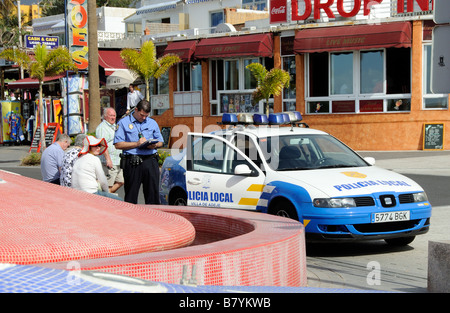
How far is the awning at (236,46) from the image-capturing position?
2911cm

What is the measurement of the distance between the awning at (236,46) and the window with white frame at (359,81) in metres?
1.84

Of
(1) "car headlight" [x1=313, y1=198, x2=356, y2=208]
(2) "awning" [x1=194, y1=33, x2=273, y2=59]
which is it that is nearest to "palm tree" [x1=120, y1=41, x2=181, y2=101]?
(2) "awning" [x1=194, y1=33, x2=273, y2=59]

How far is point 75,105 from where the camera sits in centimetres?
2978

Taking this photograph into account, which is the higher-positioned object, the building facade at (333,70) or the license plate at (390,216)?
the building facade at (333,70)

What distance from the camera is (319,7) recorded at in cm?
2762

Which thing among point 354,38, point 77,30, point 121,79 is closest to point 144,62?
point 77,30

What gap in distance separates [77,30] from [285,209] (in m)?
20.5

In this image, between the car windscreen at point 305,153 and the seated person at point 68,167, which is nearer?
the car windscreen at point 305,153

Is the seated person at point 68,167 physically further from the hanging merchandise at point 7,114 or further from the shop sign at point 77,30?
the hanging merchandise at point 7,114

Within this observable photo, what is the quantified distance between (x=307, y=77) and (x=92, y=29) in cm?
956

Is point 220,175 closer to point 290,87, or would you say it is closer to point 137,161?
point 137,161

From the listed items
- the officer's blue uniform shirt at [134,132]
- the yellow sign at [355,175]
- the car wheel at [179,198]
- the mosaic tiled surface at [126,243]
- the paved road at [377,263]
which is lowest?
the paved road at [377,263]

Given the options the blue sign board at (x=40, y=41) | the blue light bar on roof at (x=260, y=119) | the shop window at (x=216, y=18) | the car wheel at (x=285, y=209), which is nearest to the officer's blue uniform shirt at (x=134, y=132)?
the blue light bar on roof at (x=260, y=119)

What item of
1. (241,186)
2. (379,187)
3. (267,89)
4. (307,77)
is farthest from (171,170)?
(307,77)
